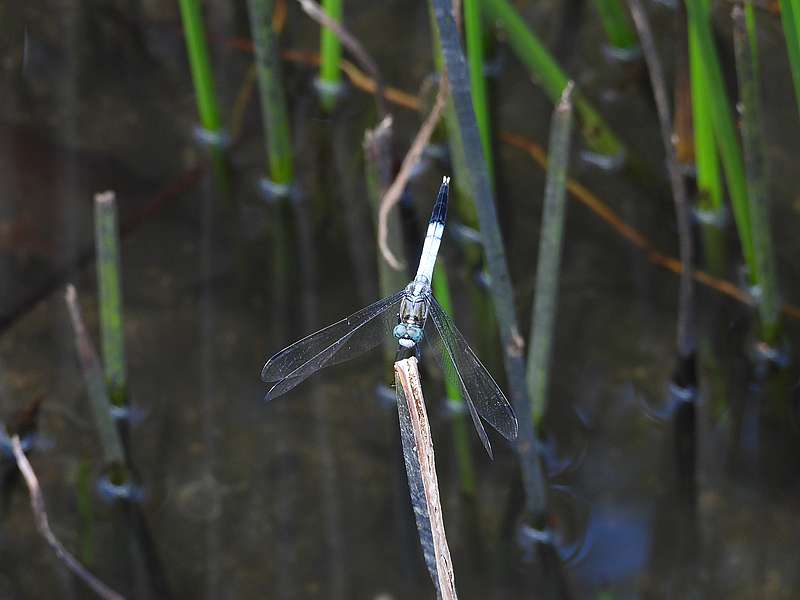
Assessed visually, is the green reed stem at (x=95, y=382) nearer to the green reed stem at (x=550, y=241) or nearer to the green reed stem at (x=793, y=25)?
the green reed stem at (x=550, y=241)

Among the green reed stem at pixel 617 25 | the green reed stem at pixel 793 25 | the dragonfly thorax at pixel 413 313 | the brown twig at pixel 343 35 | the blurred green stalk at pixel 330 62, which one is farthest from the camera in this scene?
the green reed stem at pixel 617 25

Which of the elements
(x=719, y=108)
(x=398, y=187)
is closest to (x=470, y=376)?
(x=398, y=187)

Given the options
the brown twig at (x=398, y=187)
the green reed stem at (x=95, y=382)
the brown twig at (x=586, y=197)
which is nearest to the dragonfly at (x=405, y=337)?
the brown twig at (x=398, y=187)

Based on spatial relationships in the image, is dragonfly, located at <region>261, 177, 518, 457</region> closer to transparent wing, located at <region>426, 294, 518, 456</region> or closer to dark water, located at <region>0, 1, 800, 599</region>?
transparent wing, located at <region>426, 294, 518, 456</region>

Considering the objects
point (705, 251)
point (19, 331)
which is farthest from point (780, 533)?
Result: point (19, 331)

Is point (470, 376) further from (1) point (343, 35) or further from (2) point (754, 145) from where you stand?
(1) point (343, 35)

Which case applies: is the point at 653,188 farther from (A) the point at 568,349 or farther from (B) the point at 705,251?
(A) the point at 568,349

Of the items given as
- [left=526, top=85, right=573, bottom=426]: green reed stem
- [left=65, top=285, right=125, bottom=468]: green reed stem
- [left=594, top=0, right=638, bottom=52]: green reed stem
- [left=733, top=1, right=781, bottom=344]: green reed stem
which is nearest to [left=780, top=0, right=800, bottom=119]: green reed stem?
[left=733, top=1, right=781, bottom=344]: green reed stem
